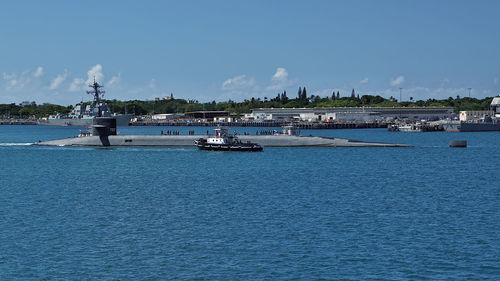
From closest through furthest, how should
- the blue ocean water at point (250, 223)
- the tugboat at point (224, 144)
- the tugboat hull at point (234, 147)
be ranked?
the blue ocean water at point (250, 223), the tugboat hull at point (234, 147), the tugboat at point (224, 144)

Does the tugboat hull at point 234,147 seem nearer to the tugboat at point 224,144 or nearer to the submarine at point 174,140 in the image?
the tugboat at point 224,144

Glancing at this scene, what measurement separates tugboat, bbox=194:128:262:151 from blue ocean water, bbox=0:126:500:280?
20.6 metres

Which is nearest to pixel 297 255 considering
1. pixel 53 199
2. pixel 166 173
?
pixel 53 199

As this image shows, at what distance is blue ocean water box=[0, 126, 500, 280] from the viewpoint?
3366 centimetres

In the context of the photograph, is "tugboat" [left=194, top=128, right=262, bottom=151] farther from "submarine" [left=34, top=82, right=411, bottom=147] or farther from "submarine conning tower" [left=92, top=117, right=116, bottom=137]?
"submarine conning tower" [left=92, top=117, right=116, bottom=137]

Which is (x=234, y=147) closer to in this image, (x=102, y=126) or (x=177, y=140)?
(x=177, y=140)

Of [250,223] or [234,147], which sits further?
[234,147]

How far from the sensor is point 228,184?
68125 millimetres

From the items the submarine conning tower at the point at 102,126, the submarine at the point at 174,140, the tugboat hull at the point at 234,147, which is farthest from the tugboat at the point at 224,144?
the submarine conning tower at the point at 102,126

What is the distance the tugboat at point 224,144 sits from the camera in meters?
108

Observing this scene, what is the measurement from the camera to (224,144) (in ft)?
360

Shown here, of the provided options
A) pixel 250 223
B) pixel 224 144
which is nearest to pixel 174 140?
pixel 224 144

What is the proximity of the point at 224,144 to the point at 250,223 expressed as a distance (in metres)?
65.1

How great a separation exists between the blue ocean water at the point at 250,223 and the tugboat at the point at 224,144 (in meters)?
20.6
